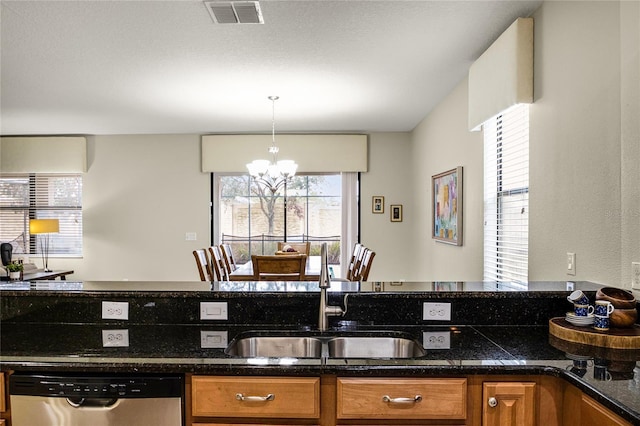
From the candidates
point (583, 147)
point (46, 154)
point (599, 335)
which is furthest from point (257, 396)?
point (46, 154)

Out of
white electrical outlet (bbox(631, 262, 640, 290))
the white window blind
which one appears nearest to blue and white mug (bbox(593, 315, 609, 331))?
white electrical outlet (bbox(631, 262, 640, 290))

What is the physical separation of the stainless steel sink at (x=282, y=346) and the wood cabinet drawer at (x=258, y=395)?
1.18 feet

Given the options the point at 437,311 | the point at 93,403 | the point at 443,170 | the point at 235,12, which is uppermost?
the point at 235,12

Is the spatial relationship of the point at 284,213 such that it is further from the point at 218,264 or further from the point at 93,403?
the point at 93,403

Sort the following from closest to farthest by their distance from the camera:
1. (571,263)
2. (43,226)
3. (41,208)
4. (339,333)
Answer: (339,333) < (571,263) < (43,226) < (41,208)

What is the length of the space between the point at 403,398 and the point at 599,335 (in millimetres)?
784

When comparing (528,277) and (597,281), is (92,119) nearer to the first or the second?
(528,277)

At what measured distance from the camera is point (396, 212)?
619 centimetres

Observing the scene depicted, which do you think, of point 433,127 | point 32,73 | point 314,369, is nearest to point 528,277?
point 314,369

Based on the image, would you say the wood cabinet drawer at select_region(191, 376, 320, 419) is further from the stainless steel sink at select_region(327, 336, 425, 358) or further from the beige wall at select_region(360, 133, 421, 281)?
the beige wall at select_region(360, 133, 421, 281)

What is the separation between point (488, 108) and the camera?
9.34 feet

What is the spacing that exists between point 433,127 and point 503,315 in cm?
325

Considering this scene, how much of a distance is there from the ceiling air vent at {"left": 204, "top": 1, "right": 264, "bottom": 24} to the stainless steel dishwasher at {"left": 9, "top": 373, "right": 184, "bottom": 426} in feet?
6.07

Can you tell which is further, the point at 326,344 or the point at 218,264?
the point at 218,264
